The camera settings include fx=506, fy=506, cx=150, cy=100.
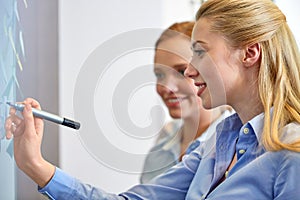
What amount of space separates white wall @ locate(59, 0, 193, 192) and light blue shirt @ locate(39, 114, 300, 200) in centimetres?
9

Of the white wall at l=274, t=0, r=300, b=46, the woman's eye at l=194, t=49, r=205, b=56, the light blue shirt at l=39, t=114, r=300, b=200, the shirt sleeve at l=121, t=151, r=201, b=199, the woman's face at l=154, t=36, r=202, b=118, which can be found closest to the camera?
the light blue shirt at l=39, t=114, r=300, b=200

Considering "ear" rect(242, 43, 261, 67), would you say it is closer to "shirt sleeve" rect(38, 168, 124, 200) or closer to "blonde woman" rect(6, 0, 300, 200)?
"blonde woman" rect(6, 0, 300, 200)

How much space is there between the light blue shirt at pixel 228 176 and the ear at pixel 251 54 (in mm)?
90

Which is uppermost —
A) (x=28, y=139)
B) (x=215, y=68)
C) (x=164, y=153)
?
(x=215, y=68)

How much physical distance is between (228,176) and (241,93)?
0.14 metres

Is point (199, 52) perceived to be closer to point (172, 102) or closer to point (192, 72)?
A: point (192, 72)

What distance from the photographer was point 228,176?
0.82m

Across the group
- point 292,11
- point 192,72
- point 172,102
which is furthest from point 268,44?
point 292,11

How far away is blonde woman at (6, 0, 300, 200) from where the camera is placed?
2.55 feet

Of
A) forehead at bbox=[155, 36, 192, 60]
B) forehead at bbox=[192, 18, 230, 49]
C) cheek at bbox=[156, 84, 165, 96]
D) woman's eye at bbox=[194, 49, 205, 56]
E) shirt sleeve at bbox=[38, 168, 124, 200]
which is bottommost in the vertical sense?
shirt sleeve at bbox=[38, 168, 124, 200]

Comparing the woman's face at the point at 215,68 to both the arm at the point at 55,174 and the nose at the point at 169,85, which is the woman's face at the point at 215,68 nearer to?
the arm at the point at 55,174

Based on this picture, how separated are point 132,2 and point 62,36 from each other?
9.8 inches

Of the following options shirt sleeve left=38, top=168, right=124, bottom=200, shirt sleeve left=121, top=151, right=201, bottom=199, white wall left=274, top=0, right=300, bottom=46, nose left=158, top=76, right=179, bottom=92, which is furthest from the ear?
white wall left=274, top=0, right=300, bottom=46

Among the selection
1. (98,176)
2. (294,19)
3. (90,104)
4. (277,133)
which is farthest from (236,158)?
(294,19)
